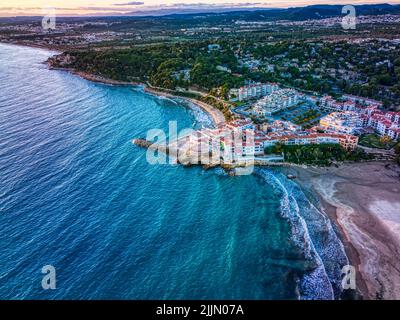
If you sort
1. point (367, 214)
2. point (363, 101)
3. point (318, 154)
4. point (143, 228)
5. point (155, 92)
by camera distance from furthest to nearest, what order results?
point (155, 92)
point (363, 101)
point (318, 154)
point (367, 214)
point (143, 228)

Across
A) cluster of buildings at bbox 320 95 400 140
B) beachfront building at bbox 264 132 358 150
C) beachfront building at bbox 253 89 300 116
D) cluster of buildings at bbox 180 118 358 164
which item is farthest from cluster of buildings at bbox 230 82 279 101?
beachfront building at bbox 264 132 358 150

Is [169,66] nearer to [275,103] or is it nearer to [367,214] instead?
[275,103]

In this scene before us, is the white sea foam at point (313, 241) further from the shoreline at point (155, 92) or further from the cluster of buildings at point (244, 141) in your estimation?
the shoreline at point (155, 92)

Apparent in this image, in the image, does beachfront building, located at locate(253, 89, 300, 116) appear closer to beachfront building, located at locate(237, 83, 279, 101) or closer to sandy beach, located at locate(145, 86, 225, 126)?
beachfront building, located at locate(237, 83, 279, 101)

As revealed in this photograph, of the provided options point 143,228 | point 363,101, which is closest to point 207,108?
point 363,101

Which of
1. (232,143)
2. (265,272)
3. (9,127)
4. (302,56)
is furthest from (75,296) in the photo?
(302,56)
